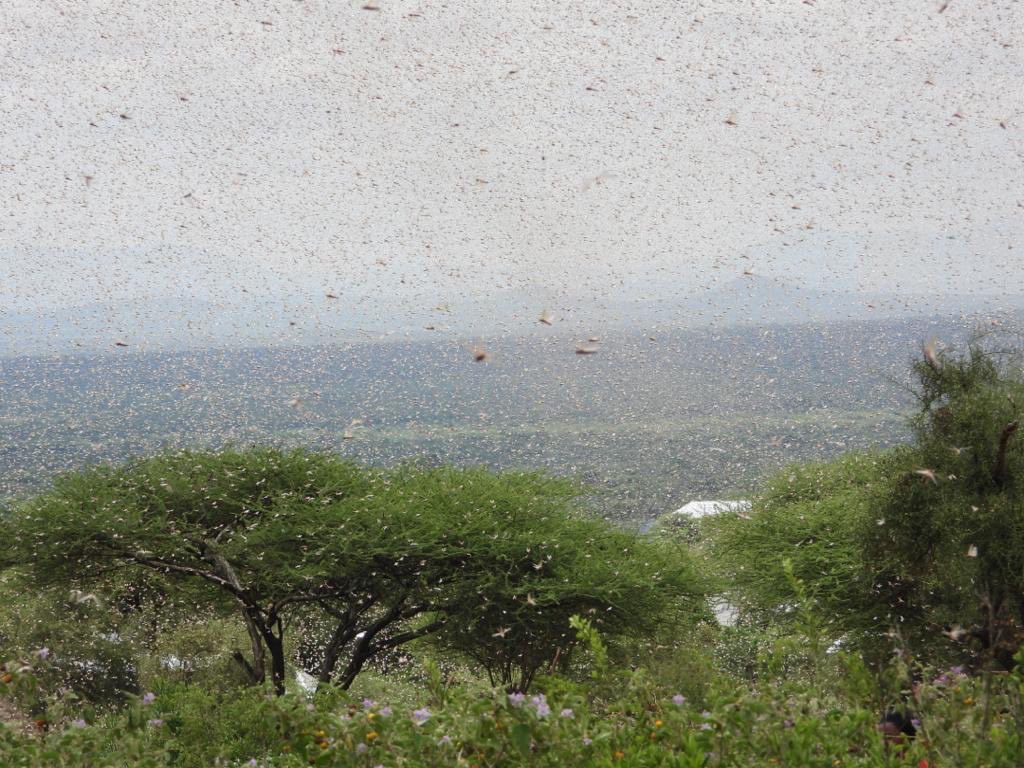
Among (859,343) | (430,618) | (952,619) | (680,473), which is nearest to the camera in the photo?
(952,619)

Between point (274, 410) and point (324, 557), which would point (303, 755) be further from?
point (274, 410)

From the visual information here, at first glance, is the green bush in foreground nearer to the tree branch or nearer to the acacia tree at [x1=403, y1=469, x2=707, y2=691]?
the tree branch

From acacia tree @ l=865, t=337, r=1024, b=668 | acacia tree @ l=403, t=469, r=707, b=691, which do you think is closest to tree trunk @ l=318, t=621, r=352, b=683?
acacia tree @ l=403, t=469, r=707, b=691

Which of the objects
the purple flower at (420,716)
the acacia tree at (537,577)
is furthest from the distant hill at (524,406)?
the purple flower at (420,716)

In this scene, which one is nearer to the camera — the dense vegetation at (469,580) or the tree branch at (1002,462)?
the dense vegetation at (469,580)

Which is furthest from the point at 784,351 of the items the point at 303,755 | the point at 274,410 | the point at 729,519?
the point at 303,755

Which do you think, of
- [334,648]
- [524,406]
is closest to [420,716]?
[334,648]

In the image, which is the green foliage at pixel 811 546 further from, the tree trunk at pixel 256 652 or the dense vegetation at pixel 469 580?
the tree trunk at pixel 256 652

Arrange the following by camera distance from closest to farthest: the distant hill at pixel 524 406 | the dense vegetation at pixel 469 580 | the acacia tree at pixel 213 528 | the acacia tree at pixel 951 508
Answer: the dense vegetation at pixel 469 580, the acacia tree at pixel 951 508, the acacia tree at pixel 213 528, the distant hill at pixel 524 406
